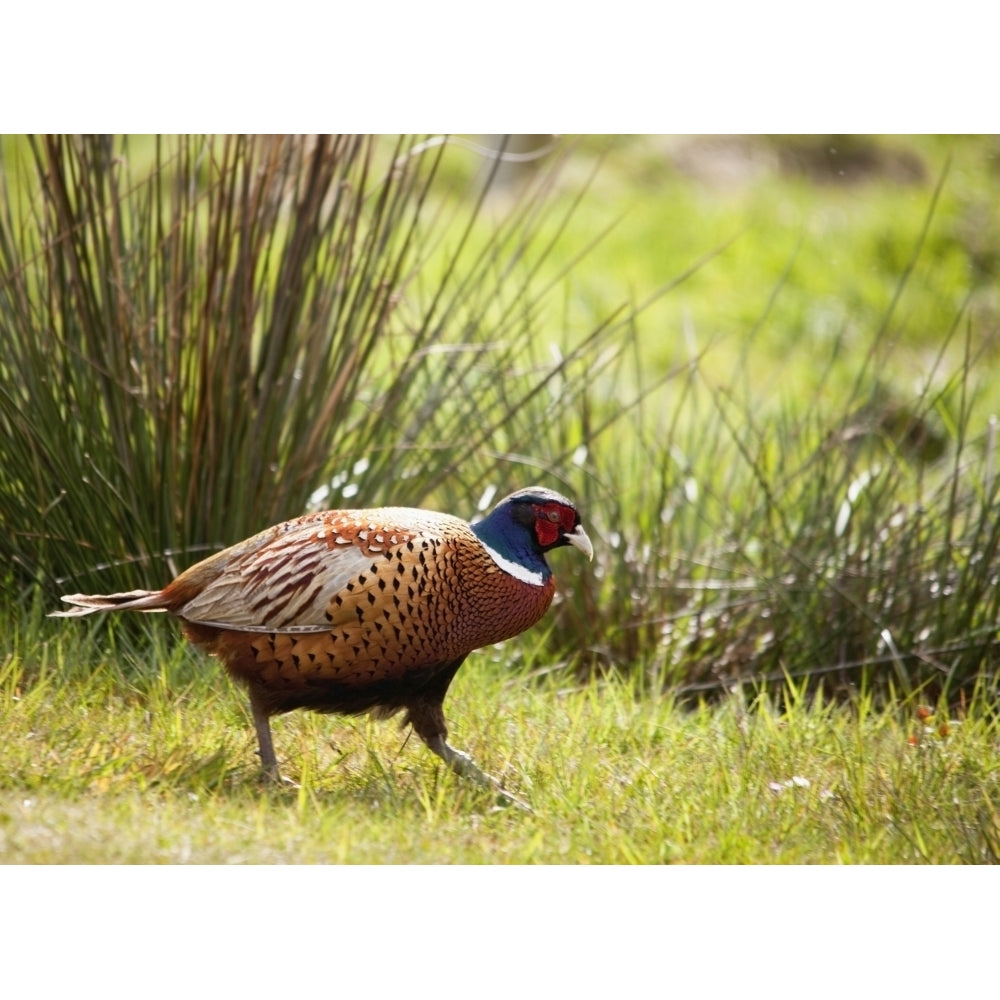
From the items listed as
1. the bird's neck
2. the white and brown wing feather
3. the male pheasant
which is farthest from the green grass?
the bird's neck

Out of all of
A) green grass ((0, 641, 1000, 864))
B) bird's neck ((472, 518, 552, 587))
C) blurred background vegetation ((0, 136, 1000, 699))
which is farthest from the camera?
blurred background vegetation ((0, 136, 1000, 699))

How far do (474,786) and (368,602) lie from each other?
0.50 meters

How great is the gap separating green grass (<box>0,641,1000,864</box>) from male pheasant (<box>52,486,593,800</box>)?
0.55 ft

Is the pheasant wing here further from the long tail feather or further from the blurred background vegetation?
the blurred background vegetation

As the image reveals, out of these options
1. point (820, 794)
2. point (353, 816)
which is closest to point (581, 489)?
point (820, 794)

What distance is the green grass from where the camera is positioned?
2904 mm

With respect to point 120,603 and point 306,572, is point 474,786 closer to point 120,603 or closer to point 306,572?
point 306,572

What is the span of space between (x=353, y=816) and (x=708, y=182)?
695cm

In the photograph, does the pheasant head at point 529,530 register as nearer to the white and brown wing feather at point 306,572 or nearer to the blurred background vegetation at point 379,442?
the white and brown wing feather at point 306,572

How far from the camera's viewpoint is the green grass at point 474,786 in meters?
2.90

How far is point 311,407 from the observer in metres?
3.95

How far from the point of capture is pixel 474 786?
3.19 metres

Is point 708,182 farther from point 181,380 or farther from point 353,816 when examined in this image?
point 353,816

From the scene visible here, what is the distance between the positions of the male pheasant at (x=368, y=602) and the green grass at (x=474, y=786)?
168 mm
